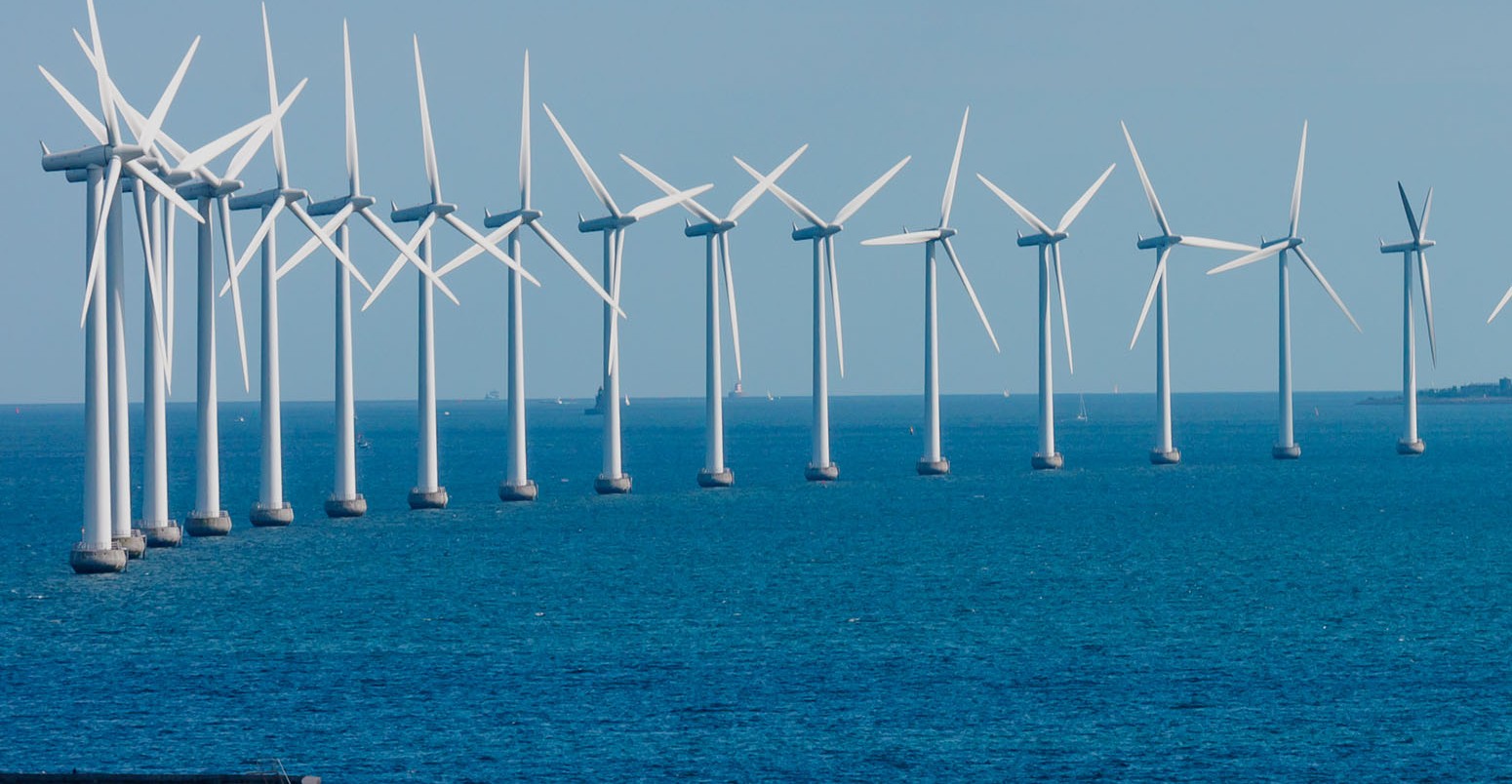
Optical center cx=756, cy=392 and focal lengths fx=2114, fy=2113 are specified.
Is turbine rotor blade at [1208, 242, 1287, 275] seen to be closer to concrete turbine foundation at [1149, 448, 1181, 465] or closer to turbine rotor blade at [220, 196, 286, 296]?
concrete turbine foundation at [1149, 448, 1181, 465]

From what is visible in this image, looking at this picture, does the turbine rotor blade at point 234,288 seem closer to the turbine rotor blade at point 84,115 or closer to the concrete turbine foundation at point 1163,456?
the turbine rotor blade at point 84,115

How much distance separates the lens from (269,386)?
113125mm

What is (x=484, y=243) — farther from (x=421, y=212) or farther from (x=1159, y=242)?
(x=1159, y=242)

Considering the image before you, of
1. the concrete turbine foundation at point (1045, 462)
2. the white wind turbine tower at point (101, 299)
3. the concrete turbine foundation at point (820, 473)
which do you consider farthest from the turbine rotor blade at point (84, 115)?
the concrete turbine foundation at point (1045, 462)

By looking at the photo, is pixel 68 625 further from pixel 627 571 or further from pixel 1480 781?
pixel 1480 781

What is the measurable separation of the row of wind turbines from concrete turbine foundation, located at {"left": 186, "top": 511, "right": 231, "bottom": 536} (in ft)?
0.34

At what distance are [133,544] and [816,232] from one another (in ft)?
230

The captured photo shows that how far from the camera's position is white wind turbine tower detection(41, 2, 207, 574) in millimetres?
84750

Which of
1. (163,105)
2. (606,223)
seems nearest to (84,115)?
(163,105)

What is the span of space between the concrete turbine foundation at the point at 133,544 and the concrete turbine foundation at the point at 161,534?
4.88 metres

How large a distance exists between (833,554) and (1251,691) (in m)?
46.1

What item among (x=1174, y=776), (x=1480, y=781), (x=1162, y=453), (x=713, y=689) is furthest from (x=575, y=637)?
(x=1162, y=453)

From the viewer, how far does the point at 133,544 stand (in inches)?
3839

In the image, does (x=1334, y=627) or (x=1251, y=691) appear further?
(x=1334, y=627)
